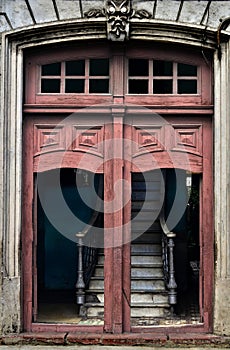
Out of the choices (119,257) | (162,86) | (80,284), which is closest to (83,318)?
(80,284)

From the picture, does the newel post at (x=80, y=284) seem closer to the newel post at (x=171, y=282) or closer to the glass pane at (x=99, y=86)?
the newel post at (x=171, y=282)

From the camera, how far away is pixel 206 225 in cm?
745

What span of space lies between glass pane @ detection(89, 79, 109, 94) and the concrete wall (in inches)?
21.6

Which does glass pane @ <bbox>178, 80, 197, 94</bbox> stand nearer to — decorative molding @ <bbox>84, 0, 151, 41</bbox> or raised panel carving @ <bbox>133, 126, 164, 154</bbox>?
raised panel carving @ <bbox>133, 126, 164, 154</bbox>

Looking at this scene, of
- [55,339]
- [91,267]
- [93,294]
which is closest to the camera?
[55,339]

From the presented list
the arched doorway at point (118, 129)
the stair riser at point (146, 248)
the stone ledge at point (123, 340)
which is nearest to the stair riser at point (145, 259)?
the stair riser at point (146, 248)

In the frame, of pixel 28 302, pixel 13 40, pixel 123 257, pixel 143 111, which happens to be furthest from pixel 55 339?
pixel 13 40

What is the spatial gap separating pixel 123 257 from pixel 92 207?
147 inches

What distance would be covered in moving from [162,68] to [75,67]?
1.06 m

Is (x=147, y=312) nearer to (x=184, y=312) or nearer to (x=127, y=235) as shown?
(x=184, y=312)

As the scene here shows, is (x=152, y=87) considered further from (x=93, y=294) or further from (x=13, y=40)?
(x=93, y=294)

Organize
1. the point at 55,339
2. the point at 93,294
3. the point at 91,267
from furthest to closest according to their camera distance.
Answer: the point at 91,267 → the point at 93,294 → the point at 55,339

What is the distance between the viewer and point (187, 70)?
7.56 metres

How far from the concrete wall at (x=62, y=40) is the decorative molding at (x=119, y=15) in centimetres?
→ 6
